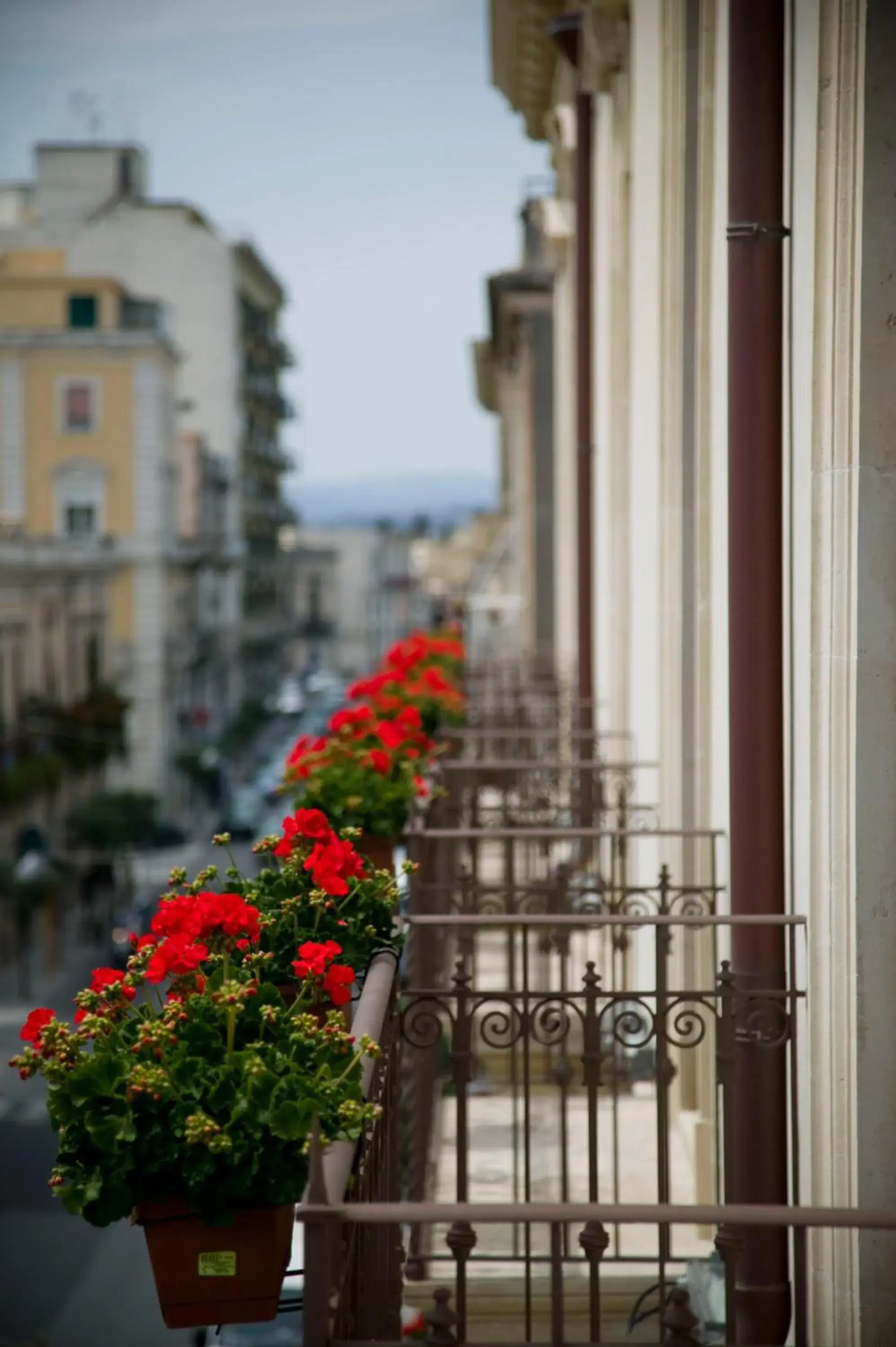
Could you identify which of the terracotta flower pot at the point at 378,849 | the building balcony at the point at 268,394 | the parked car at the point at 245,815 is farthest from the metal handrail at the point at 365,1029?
the building balcony at the point at 268,394

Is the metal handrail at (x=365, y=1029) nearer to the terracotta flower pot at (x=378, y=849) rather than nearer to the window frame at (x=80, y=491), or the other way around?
the terracotta flower pot at (x=378, y=849)

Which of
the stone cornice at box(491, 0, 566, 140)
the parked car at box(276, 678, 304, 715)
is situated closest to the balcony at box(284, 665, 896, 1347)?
the stone cornice at box(491, 0, 566, 140)

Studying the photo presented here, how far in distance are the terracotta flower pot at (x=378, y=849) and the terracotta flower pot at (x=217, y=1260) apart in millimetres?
3829

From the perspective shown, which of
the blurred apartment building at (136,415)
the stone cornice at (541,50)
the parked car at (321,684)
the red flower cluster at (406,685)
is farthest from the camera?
the parked car at (321,684)

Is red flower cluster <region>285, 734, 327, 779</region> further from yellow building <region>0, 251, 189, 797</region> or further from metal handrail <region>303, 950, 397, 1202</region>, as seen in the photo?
yellow building <region>0, 251, 189, 797</region>

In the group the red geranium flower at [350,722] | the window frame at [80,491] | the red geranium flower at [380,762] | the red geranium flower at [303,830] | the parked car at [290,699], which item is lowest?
the red geranium flower at [303,830]

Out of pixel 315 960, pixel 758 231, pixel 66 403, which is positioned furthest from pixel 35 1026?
pixel 66 403

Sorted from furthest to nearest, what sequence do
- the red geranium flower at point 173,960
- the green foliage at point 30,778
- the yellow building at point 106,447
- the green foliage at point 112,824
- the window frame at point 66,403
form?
the window frame at point 66,403, the yellow building at point 106,447, the green foliage at point 112,824, the green foliage at point 30,778, the red geranium flower at point 173,960

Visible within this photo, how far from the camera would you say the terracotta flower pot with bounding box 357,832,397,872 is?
7652mm

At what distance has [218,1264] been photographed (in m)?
3.68

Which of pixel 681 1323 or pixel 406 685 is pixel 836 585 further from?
pixel 406 685

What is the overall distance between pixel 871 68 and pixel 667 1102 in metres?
2.82

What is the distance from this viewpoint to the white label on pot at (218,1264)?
3674 mm

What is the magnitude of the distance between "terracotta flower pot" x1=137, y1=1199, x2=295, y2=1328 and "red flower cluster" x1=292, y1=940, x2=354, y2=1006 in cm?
57
